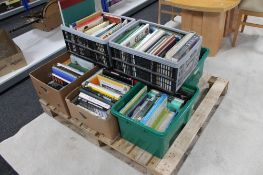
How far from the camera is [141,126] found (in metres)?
1.41

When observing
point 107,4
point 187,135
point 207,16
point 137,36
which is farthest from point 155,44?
point 107,4

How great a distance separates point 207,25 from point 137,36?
3.63 feet

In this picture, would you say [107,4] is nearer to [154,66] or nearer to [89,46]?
[89,46]

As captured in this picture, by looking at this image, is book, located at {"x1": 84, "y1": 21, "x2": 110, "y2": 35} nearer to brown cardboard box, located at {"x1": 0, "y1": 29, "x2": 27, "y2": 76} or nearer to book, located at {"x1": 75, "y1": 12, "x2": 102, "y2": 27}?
book, located at {"x1": 75, "y1": 12, "x2": 102, "y2": 27}

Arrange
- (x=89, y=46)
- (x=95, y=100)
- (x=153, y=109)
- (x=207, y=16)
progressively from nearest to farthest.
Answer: (x=153, y=109) → (x=95, y=100) → (x=89, y=46) → (x=207, y=16)

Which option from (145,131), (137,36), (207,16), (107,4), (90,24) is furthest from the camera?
(107,4)

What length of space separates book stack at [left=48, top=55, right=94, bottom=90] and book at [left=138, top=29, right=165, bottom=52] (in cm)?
54

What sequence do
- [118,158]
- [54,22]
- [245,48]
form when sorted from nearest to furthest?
[118,158] < [245,48] < [54,22]

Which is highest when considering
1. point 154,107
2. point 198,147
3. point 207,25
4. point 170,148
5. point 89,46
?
point 89,46

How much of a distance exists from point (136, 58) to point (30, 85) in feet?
4.86

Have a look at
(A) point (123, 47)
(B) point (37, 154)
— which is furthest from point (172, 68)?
(B) point (37, 154)

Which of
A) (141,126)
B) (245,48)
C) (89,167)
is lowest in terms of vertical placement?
(89,167)

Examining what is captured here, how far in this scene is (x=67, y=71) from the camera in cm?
198

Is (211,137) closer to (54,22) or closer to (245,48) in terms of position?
(245,48)
